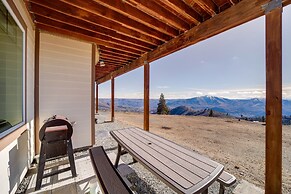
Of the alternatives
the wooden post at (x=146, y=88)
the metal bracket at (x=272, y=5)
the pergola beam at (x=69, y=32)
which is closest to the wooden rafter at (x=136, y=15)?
the pergola beam at (x=69, y=32)

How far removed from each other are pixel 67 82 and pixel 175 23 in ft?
8.56

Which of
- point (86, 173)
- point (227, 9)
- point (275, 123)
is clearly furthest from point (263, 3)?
point (86, 173)

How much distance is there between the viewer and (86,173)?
2154 millimetres

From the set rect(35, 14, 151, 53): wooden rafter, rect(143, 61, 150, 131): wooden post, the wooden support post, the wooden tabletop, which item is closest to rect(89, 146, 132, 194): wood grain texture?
the wooden tabletop

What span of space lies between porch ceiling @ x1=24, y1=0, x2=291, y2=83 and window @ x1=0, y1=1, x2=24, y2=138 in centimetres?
56

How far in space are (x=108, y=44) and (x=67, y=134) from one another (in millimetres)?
2359

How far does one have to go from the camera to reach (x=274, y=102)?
1412 mm

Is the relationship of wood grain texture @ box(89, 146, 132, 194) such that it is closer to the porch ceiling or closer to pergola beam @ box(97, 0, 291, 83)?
the porch ceiling

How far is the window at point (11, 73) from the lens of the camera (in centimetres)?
156

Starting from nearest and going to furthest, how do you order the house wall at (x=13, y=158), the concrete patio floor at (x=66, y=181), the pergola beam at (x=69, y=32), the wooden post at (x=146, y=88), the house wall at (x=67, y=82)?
the house wall at (x=13, y=158), the concrete patio floor at (x=66, y=181), the pergola beam at (x=69, y=32), the house wall at (x=67, y=82), the wooden post at (x=146, y=88)

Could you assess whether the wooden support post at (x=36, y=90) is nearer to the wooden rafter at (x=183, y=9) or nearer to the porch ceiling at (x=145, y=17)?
the porch ceiling at (x=145, y=17)

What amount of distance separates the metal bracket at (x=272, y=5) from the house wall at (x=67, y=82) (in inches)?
129

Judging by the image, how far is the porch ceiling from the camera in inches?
74.9

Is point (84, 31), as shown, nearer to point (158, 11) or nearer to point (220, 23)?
point (158, 11)
